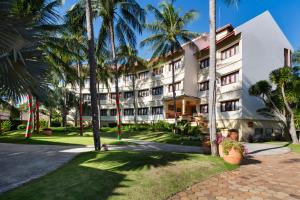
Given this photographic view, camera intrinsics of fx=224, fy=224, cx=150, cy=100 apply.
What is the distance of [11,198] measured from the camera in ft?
17.0

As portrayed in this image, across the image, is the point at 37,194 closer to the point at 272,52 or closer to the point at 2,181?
the point at 2,181

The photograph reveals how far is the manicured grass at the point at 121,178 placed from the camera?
18.5 ft

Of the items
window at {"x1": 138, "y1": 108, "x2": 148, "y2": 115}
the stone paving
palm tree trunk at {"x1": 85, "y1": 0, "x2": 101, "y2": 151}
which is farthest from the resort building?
palm tree trunk at {"x1": 85, "y1": 0, "x2": 101, "y2": 151}

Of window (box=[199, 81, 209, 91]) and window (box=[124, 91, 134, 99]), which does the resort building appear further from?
window (box=[124, 91, 134, 99])

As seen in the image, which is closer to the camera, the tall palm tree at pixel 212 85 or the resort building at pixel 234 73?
the tall palm tree at pixel 212 85

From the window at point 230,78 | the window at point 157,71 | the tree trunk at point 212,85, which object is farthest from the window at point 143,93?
the tree trunk at point 212,85

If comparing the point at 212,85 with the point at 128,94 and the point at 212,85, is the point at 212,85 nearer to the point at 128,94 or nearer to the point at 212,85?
the point at 212,85

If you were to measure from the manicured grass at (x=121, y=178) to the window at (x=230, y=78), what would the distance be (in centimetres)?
1728

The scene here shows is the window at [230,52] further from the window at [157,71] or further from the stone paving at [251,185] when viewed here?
the stone paving at [251,185]

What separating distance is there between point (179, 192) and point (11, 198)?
428 cm

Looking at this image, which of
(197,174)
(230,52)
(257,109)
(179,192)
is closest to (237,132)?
(257,109)

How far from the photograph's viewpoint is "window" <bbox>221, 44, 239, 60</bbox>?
988 inches

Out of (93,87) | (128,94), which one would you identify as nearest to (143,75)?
(128,94)

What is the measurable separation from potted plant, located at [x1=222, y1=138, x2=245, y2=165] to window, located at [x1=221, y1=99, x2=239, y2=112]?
15.2 meters
